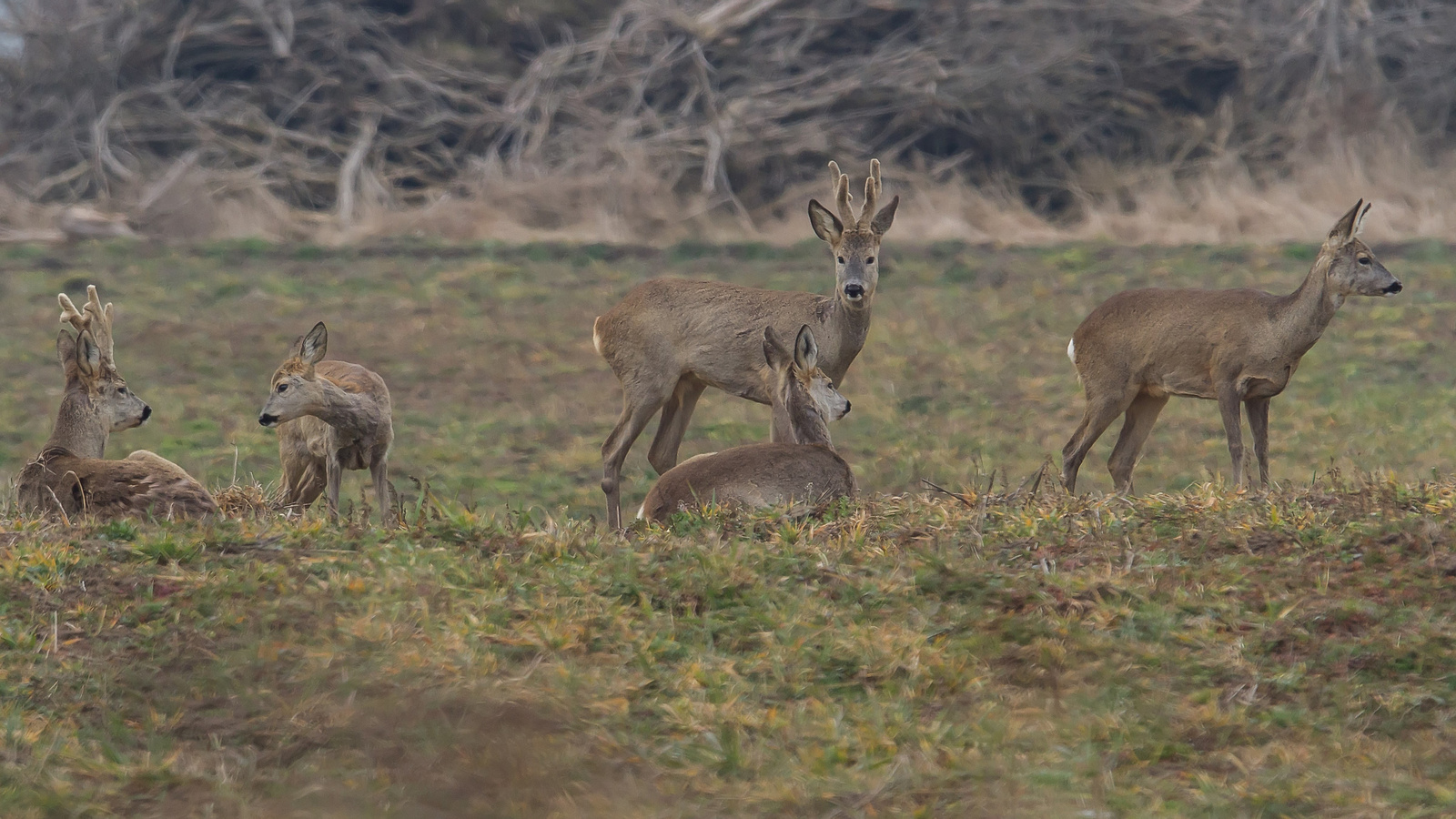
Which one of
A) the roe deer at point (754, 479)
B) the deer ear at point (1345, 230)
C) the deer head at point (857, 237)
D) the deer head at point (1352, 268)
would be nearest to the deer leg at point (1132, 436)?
the deer head at point (1352, 268)

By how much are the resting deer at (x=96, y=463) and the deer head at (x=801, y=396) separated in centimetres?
297

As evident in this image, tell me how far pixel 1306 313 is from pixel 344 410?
5713 millimetres

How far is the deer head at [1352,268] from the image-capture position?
35.6 ft

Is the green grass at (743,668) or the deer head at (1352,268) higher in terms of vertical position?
the deer head at (1352,268)

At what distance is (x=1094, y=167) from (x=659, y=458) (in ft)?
55.8

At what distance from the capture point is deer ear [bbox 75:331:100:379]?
26.9 feet

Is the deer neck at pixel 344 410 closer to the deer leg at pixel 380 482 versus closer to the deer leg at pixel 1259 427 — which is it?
the deer leg at pixel 380 482

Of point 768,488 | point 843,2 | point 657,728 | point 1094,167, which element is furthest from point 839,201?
point 843,2

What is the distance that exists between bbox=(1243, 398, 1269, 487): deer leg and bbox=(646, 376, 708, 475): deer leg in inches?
135

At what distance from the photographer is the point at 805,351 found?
957cm

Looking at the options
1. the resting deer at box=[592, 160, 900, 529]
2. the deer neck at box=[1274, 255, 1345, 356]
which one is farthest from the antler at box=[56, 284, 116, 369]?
the deer neck at box=[1274, 255, 1345, 356]

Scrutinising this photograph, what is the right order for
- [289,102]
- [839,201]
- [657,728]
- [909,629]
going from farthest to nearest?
1. [289,102]
2. [839,201]
3. [909,629]
4. [657,728]

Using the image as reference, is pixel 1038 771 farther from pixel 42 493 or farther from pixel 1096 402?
pixel 1096 402

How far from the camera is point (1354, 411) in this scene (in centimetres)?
1559
